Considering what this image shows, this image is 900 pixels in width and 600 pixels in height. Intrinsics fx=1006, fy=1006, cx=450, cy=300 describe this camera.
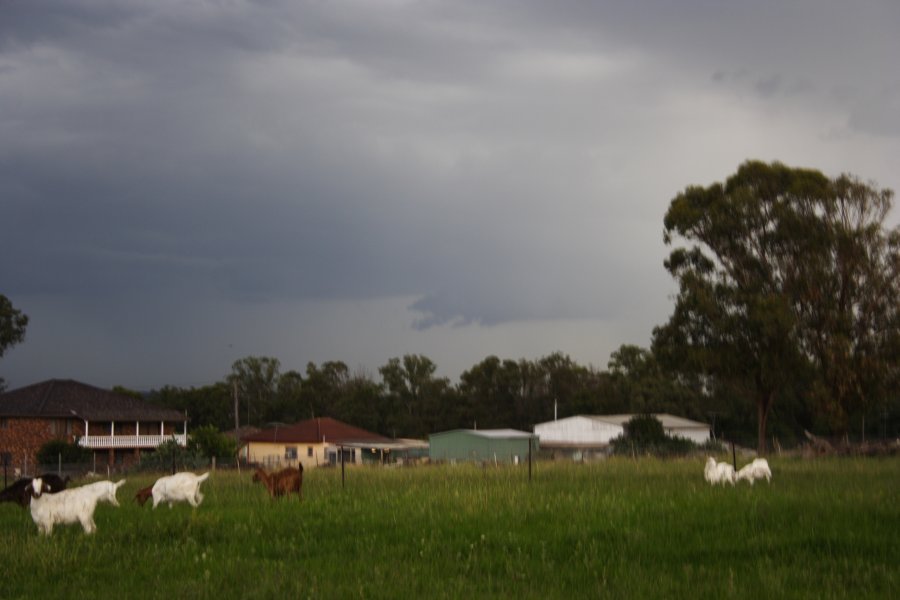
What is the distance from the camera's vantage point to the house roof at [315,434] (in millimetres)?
69188

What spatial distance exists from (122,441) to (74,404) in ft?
13.1

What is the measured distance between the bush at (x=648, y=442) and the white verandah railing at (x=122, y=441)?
26.7 metres

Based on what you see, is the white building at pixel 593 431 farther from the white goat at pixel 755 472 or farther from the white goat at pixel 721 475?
the white goat at pixel 721 475

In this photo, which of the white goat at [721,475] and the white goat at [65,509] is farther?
the white goat at [721,475]

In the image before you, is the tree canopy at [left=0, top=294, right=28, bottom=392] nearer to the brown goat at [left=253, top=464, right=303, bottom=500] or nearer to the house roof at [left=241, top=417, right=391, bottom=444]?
the house roof at [left=241, top=417, right=391, bottom=444]

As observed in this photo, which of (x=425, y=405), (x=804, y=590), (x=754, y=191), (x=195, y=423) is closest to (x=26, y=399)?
(x=195, y=423)

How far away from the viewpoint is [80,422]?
63.5 meters

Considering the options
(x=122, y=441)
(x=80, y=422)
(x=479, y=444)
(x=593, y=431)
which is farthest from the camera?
(x=593, y=431)

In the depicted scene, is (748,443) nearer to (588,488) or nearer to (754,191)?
(754,191)

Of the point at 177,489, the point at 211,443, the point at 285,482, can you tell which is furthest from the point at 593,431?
the point at 177,489

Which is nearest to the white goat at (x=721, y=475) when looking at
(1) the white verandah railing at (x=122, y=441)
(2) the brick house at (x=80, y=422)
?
(2) the brick house at (x=80, y=422)

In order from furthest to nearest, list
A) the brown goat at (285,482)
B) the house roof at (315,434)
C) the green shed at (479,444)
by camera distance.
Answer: the house roof at (315,434) < the green shed at (479,444) < the brown goat at (285,482)

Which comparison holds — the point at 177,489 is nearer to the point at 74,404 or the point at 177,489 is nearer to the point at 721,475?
the point at 721,475

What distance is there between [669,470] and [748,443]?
38.8 metres
